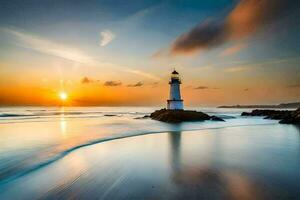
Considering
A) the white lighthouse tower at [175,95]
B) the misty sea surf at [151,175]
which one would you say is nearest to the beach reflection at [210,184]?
the misty sea surf at [151,175]

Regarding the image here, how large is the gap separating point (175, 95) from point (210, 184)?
28.3 meters

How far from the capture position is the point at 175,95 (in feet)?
109

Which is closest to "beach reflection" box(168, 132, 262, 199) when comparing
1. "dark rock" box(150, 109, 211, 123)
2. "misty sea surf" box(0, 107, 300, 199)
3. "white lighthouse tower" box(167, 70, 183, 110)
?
"misty sea surf" box(0, 107, 300, 199)

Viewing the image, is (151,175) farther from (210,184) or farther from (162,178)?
(210,184)

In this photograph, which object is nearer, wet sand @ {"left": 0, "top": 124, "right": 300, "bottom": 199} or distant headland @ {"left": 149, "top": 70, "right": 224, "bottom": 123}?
wet sand @ {"left": 0, "top": 124, "right": 300, "bottom": 199}

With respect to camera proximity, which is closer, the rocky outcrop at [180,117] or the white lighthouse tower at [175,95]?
the rocky outcrop at [180,117]

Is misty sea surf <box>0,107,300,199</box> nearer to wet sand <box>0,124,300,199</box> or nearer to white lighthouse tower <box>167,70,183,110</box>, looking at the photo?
wet sand <box>0,124,300,199</box>

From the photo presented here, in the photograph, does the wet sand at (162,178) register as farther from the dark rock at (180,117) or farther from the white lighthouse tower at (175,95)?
the white lighthouse tower at (175,95)

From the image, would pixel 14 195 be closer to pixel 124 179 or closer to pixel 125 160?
pixel 124 179

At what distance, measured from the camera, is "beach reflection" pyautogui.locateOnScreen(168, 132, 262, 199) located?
4.41m

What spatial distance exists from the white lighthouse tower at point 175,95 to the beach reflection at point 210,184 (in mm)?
26110

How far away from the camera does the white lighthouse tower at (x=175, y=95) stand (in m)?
33.0

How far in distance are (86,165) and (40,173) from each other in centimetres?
137

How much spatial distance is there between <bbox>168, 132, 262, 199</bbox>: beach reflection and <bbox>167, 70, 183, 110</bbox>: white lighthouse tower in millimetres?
26110
